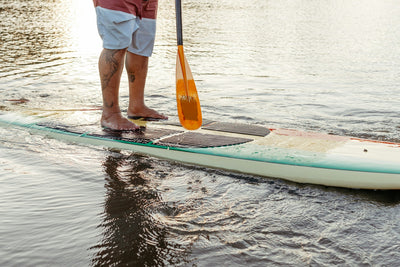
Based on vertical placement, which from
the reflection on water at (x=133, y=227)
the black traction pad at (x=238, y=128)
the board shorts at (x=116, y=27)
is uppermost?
the board shorts at (x=116, y=27)

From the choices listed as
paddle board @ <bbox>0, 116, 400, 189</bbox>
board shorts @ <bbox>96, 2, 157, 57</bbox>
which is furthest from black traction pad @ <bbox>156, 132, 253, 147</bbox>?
board shorts @ <bbox>96, 2, 157, 57</bbox>

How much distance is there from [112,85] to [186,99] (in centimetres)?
65

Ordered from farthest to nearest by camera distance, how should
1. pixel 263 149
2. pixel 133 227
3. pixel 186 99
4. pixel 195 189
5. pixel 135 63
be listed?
pixel 135 63
pixel 186 99
pixel 263 149
pixel 195 189
pixel 133 227

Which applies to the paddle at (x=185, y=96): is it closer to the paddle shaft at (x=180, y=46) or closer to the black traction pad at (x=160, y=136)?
the paddle shaft at (x=180, y=46)

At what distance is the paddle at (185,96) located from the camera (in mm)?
3641

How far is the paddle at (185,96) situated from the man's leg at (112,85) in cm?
48

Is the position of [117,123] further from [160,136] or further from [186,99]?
[186,99]

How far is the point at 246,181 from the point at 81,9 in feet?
53.5

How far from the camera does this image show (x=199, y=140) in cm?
359

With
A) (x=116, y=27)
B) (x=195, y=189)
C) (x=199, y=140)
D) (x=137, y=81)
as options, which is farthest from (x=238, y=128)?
(x=116, y=27)

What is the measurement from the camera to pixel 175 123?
411cm

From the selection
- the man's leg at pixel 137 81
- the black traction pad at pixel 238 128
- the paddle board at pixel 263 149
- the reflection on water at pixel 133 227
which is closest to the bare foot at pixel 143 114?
the man's leg at pixel 137 81

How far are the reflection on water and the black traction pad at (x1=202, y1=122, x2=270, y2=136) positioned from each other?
84cm

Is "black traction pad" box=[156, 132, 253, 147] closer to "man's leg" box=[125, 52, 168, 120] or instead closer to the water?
the water
